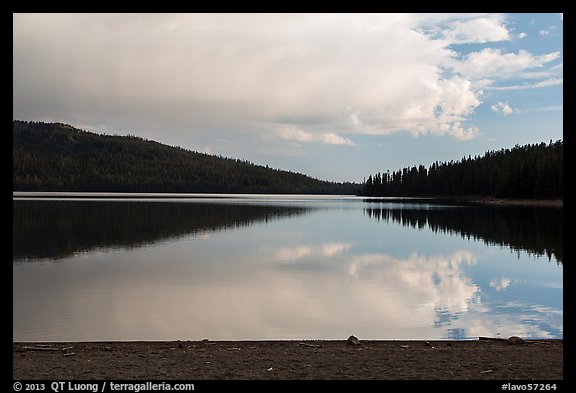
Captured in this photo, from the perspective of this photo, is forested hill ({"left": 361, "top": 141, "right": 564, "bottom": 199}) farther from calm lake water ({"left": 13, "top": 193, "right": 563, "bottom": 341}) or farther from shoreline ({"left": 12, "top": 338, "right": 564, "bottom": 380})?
shoreline ({"left": 12, "top": 338, "right": 564, "bottom": 380})

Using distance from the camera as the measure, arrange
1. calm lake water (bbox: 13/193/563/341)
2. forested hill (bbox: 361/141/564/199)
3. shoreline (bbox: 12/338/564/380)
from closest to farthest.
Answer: shoreline (bbox: 12/338/564/380), calm lake water (bbox: 13/193/563/341), forested hill (bbox: 361/141/564/199)

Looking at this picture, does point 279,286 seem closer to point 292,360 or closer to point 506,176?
point 292,360

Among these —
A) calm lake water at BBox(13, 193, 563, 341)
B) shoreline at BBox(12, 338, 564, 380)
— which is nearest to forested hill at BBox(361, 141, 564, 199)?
calm lake water at BBox(13, 193, 563, 341)

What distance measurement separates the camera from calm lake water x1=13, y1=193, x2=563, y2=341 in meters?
16.3

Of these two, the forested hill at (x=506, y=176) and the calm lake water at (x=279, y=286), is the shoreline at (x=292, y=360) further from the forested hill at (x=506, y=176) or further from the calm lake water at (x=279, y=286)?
the forested hill at (x=506, y=176)

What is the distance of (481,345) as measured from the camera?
1302 centimetres

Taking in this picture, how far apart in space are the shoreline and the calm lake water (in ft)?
7.54

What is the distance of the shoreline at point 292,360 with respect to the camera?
968 cm

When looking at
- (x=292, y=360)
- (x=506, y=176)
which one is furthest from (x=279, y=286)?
(x=506, y=176)

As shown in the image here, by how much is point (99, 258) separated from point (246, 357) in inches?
870
